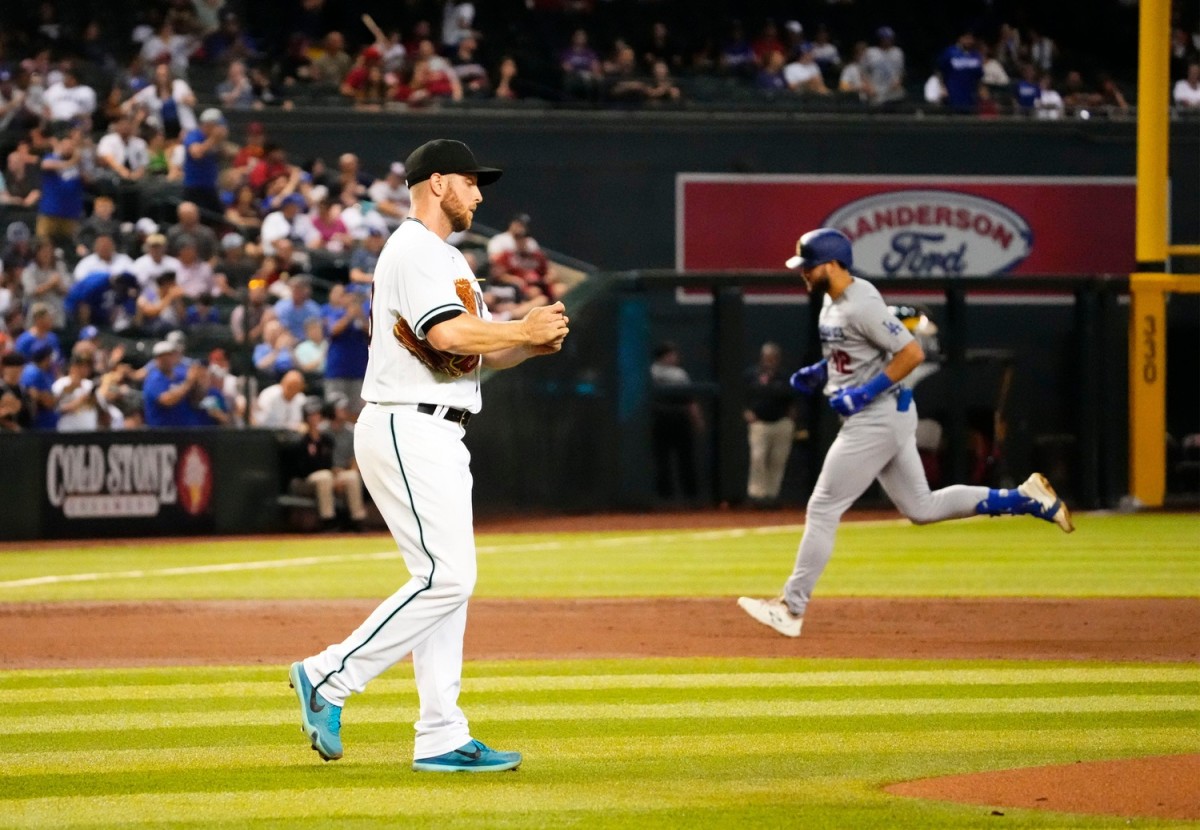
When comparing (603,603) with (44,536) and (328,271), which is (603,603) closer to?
(44,536)

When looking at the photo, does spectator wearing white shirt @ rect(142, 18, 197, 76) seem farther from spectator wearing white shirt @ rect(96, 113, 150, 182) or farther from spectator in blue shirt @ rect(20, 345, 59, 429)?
spectator in blue shirt @ rect(20, 345, 59, 429)

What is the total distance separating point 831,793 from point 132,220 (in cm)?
1518

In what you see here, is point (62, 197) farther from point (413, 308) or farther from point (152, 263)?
point (413, 308)

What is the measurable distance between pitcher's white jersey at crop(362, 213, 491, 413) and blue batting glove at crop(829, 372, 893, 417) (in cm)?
389

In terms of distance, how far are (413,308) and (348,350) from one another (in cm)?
1159

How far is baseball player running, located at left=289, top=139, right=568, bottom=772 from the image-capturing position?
18.3 ft

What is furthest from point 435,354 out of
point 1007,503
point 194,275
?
point 194,275

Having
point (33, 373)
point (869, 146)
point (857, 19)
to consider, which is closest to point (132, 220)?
point (33, 373)

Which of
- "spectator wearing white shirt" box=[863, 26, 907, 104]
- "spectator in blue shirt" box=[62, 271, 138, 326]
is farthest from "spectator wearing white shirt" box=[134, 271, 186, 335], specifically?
"spectator wearing white shirt" box=[863, 26, 907, 104]

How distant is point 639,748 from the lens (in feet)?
20.3

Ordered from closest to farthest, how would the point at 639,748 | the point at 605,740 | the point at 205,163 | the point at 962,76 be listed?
the point at 639,748, the point at 605,740, the point at 205,163, the point at 962,76

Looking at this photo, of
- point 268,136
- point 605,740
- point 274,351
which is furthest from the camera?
point 268,136

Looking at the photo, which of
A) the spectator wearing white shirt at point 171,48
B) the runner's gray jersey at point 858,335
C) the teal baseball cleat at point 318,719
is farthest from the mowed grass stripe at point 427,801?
the spectator wearing white shirt at point 171,48

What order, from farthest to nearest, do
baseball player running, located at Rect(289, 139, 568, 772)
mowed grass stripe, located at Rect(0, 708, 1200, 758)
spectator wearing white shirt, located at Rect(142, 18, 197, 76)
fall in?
spectator wearing white shirt, located at Rect(142, 18, 197, 76), mowed grass stripe, located at Rect(0, 708, 1200, 758), baseball player running, located at Rect(289, 139, 568, 772)
